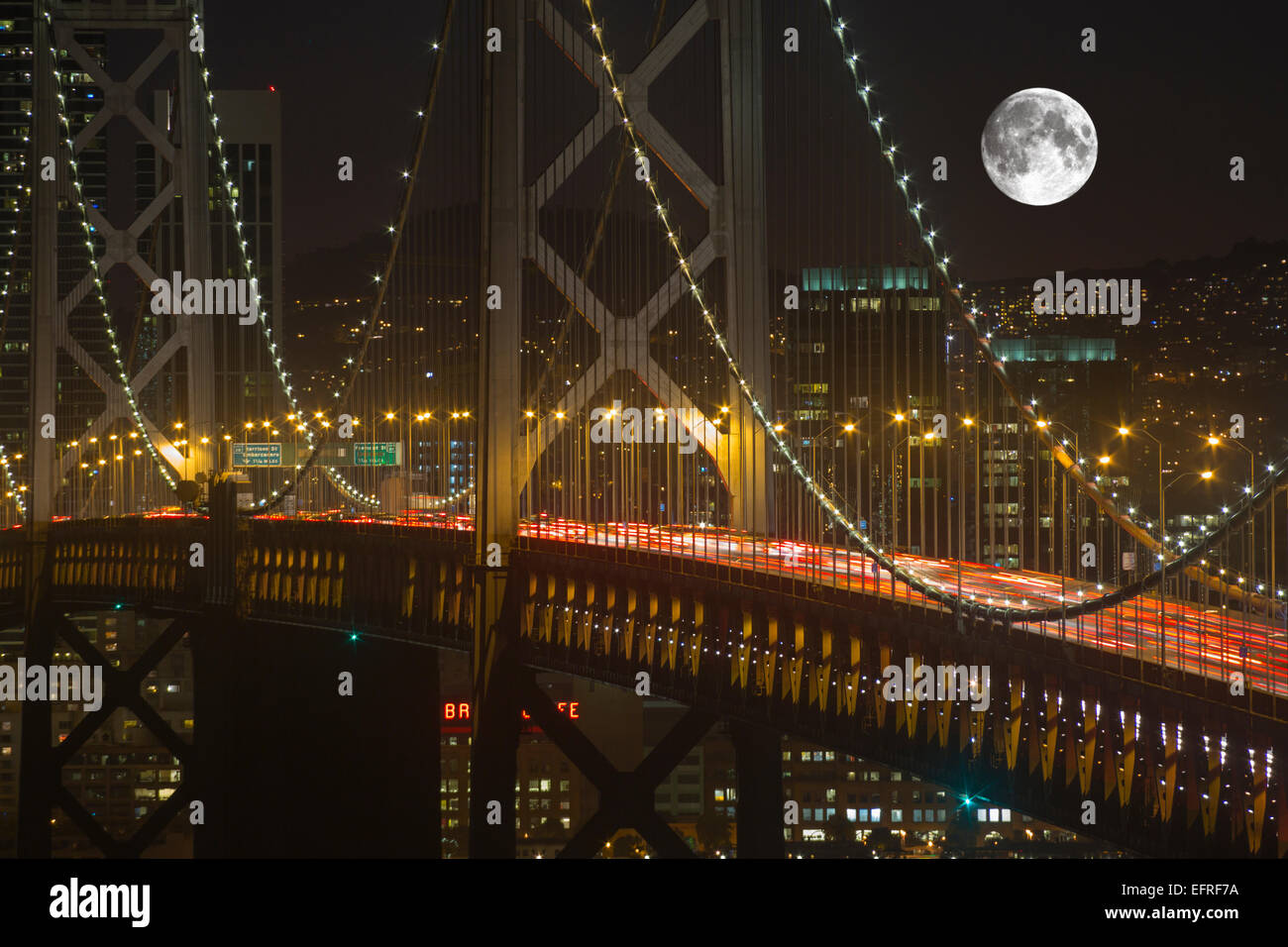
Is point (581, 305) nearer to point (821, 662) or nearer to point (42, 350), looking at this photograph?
point (821, 662)

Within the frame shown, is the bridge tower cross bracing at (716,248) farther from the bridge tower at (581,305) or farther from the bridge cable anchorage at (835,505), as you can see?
the bridge cable anchorage at (835,505)

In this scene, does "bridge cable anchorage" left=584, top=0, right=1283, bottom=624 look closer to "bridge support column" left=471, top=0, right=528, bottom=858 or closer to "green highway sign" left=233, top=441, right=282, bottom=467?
"bridge support column" left=471, top=0, right=528, bottom=858

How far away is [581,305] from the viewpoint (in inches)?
1049

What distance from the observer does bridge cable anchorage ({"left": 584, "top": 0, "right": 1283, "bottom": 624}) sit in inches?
576

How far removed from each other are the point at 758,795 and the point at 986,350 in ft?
30.8

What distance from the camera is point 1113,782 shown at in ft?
46.5

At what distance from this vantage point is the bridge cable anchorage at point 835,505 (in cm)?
1464

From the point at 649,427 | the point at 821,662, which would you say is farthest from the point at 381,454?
the point at 821,662

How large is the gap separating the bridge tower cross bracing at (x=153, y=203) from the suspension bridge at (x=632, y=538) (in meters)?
0.09

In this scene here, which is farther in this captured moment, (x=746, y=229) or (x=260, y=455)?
(x=260, y=455)

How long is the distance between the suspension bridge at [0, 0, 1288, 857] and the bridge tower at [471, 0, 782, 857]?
55mm

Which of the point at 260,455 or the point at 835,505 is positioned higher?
the point at 260,455

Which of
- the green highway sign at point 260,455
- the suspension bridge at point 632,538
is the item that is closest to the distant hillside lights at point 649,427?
the suspension bridge at point 632,538
